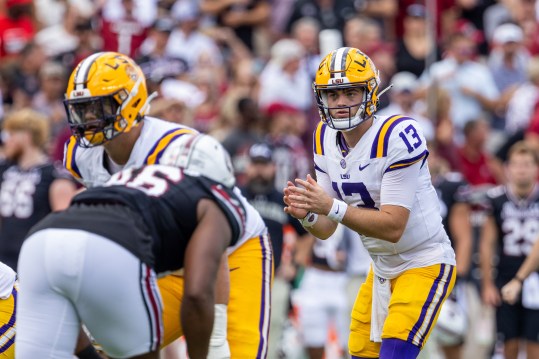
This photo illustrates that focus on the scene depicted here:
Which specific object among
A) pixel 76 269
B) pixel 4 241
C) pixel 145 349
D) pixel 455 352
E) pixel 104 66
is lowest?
pixel 455 352

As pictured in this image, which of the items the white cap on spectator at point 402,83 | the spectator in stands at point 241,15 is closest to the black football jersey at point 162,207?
the white cap on spectator at point 402,83

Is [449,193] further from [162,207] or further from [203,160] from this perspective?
[162,207]

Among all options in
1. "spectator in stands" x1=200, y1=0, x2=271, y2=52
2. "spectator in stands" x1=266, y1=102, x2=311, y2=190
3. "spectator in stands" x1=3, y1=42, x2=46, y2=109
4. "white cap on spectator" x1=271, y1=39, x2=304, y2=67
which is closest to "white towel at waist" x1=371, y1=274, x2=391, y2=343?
"spectator in stands" x1=266, y1=102, x2=311, y2=190

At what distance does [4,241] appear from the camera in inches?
350

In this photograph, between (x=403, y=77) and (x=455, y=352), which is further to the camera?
(x=403, y=77)

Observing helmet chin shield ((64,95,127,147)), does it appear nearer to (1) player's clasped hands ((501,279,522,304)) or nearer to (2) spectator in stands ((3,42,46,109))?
(1) player's clasped hands ((501,279,522,304))

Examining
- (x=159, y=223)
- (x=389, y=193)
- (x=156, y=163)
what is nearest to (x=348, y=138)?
(x=389, y=193)

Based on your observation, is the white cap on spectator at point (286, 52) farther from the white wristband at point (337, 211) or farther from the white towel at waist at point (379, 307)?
the white wristband at point (337, 211)

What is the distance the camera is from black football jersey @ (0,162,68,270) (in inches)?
345

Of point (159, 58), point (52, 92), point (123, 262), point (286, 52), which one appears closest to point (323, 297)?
point (286, 52)

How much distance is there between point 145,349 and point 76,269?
0.44m

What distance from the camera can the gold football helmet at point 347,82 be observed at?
568cm

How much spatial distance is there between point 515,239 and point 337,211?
386 centimetres

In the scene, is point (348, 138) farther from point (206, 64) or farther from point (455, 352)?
point (206, 64)
